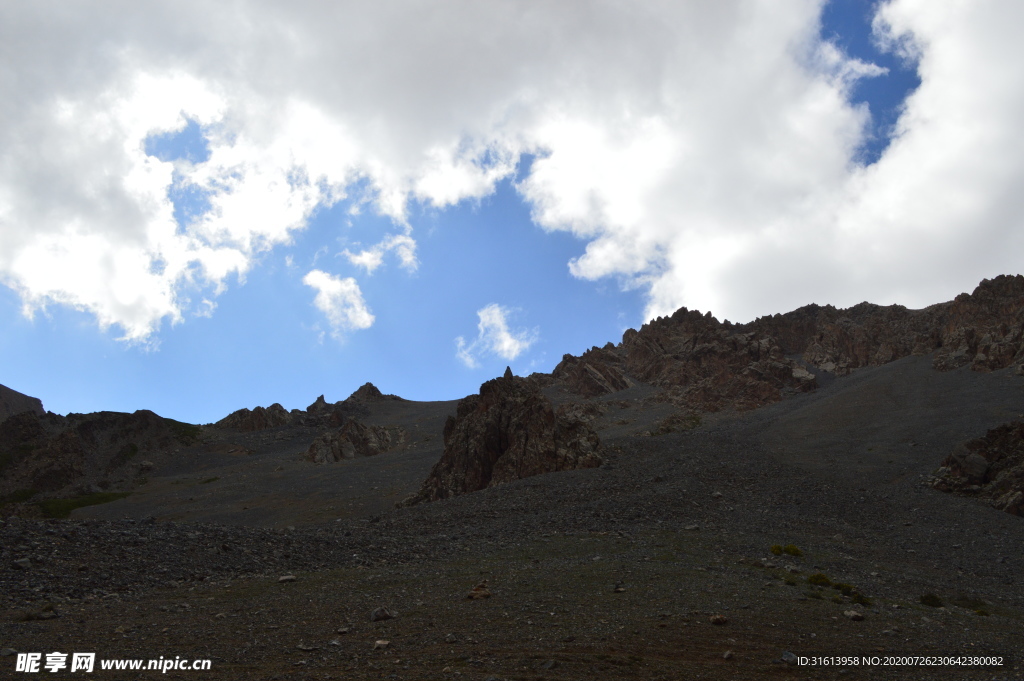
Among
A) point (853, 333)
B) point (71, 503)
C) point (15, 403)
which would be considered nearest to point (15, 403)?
point (15, 403)

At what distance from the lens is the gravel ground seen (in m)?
15.6

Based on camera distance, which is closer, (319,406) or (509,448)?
(509,448)

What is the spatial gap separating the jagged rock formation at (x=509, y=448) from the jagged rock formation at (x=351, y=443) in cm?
5174

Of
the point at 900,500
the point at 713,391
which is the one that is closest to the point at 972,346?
the point at 713,391

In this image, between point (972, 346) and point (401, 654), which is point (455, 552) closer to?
point (401, 654)

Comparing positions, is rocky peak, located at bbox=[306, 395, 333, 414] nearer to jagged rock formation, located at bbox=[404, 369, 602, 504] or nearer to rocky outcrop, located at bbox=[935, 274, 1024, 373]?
jagged rock formation, located at bbox=[404, 369, 602, 504]

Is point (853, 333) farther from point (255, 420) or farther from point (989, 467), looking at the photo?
point (255, 420)

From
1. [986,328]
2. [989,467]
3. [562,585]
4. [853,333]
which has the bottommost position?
[562,585]

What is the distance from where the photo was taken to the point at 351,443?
11556 centimetres

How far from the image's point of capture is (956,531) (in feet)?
130

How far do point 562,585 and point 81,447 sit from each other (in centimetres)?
12202

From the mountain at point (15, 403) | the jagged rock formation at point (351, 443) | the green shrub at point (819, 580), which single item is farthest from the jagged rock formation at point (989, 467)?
the mountain at point (15, 403)

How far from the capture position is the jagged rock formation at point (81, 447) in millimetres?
104562

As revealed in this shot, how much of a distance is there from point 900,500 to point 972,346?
71.5 meters
